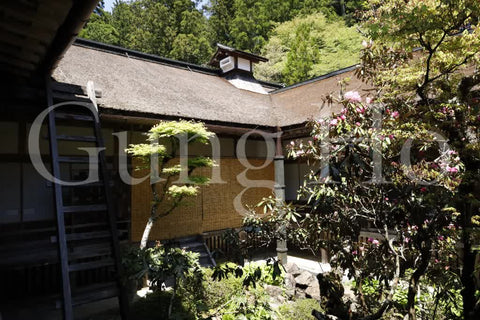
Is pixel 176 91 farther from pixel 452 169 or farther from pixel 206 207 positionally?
pixel 452 169

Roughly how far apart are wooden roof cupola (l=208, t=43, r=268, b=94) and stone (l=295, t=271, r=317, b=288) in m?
8.62

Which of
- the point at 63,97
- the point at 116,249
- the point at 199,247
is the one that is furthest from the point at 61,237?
the point at 199,247

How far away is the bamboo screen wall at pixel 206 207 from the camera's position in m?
7.25

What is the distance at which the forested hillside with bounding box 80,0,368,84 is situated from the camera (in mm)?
19969

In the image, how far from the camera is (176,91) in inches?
346

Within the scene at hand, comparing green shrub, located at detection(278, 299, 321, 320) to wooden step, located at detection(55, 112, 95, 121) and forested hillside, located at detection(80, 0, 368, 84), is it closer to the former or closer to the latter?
wooden step, located at detection(55, 112, 95, 121)

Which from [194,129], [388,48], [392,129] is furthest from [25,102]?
[388,48]

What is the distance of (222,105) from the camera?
8.98 metres

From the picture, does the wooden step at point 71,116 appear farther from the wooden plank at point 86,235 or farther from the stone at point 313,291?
the stone at point 313,291

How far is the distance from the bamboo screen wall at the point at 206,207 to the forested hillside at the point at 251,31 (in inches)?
478

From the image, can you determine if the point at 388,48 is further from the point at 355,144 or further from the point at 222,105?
the point at 222,105

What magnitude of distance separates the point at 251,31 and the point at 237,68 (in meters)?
13.7

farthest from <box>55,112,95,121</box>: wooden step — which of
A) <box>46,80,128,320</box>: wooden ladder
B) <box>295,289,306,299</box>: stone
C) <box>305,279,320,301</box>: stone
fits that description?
<box>305,279,320,301</box>: stone

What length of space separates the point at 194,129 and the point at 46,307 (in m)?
3.94
